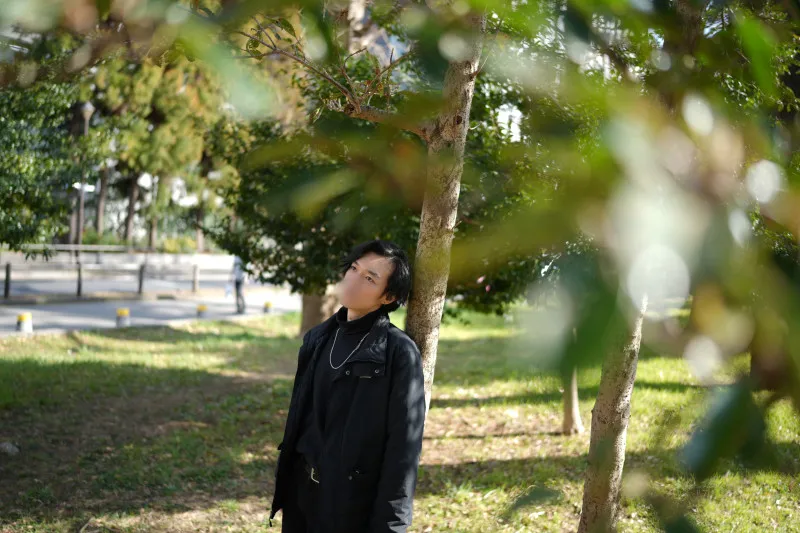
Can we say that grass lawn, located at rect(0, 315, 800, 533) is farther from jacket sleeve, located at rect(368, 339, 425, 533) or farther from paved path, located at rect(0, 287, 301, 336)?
paved path, located at rect(0, 287, 301, 336)

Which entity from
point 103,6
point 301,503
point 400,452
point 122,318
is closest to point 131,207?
point 122,318

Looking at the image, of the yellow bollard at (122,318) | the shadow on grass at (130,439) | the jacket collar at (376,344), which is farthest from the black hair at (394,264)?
the yellow bollard at (122,318)

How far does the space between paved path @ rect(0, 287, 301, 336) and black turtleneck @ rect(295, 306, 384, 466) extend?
929 cm

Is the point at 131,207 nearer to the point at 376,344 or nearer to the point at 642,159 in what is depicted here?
the point at 376,344

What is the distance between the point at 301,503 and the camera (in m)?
2.81

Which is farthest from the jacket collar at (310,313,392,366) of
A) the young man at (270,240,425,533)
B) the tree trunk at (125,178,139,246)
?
the tree trunk at (125,178,139,246)

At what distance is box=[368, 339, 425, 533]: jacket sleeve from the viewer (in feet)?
8.38

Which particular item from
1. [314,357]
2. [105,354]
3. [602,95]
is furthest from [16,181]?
[602,95]

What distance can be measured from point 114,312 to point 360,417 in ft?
42.5

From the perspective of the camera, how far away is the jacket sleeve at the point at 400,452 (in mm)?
2555

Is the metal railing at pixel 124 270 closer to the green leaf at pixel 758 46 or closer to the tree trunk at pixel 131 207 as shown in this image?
the tree trunk at pixel 131 207

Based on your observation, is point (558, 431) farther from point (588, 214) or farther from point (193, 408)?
point (588, 214)

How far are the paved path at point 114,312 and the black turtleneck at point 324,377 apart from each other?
30.5 ft

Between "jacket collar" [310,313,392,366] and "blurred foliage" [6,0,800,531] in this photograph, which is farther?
"jacket collar" [310,313,392,366]
